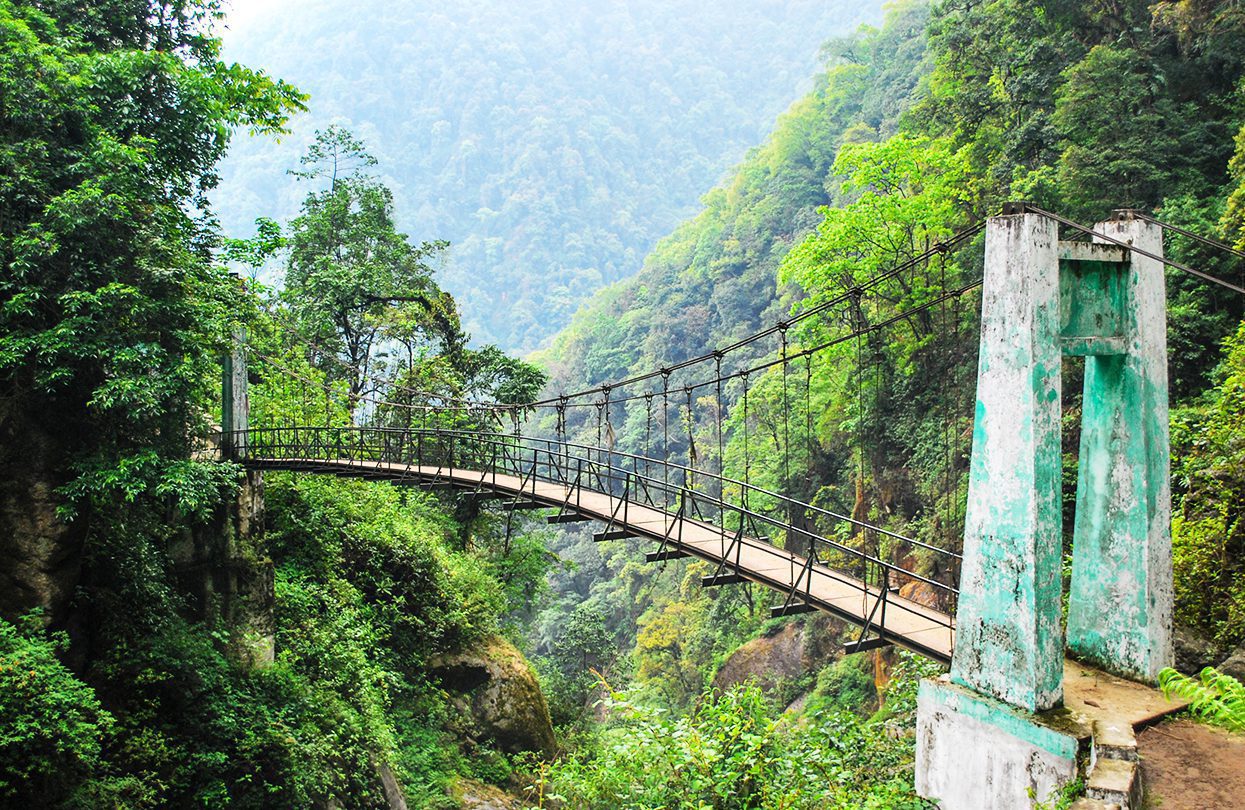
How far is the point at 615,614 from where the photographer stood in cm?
3041

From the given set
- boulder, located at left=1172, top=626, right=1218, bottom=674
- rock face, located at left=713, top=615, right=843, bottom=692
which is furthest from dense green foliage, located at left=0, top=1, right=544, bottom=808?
rock face, located at left=713, top=615, right=843, bottom=692

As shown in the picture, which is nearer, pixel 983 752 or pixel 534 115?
pixel 983 752

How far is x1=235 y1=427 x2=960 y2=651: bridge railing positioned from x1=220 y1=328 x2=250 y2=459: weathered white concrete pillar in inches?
5.4

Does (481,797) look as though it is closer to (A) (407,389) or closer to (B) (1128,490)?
(A) (407,389)

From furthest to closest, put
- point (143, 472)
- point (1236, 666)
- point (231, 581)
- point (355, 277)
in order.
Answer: point (355, 277) < point (231, 581) < point (143, 472) < point (1236, 666)

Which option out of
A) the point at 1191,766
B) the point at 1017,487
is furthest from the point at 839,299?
the point at 1191,766

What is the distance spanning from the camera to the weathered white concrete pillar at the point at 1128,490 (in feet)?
17.5

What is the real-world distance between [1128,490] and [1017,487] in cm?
111

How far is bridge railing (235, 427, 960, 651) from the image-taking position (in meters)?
6.32

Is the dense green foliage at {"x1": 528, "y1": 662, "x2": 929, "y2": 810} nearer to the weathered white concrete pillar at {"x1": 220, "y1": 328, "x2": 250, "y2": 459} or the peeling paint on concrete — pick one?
the peeling paint on concrete

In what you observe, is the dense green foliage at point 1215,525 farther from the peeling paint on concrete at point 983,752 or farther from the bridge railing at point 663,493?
the peeling paint on concrete at point 983,752

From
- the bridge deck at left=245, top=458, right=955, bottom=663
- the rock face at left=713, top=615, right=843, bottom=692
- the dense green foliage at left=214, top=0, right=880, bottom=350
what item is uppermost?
the dense green foliage at left=214, top=0, right=880, bottom=350

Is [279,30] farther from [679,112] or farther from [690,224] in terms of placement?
[690,224]

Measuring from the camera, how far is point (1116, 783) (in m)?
4.05
